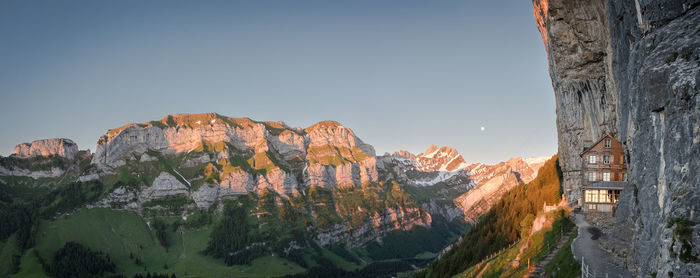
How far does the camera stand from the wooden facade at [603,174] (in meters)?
48.9

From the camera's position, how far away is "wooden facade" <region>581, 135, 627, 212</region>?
4888 centimetres

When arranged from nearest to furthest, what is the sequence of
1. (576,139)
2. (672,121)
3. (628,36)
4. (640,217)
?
1. (672,121)
2. (640,217)
3. (628,36)
4. (576,139)

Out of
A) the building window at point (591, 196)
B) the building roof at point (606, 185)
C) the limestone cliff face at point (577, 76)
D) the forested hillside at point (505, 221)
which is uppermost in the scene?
the limestone cliff face at point (577, 76)

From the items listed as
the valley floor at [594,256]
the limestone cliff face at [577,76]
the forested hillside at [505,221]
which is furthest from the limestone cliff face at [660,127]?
the forested hillside at [505,221]

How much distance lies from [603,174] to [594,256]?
23414 mm

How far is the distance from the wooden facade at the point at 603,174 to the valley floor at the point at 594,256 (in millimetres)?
3524

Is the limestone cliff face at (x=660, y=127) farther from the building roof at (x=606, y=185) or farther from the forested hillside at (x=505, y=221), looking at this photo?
the forested hillside at (x=505, y=221)

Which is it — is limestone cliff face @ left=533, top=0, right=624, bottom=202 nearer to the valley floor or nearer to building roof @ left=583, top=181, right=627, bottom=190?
building roof @ left=583, top=181, right=627, bottom=190

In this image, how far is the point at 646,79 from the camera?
20.5 metres

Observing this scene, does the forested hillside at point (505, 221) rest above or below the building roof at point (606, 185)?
below

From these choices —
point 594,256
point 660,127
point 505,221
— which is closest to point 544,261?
point 594,256

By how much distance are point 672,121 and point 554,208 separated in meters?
48.0

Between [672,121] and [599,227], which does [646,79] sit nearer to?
[672,121]

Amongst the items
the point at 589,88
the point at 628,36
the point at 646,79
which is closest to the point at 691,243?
the point at 646,79
